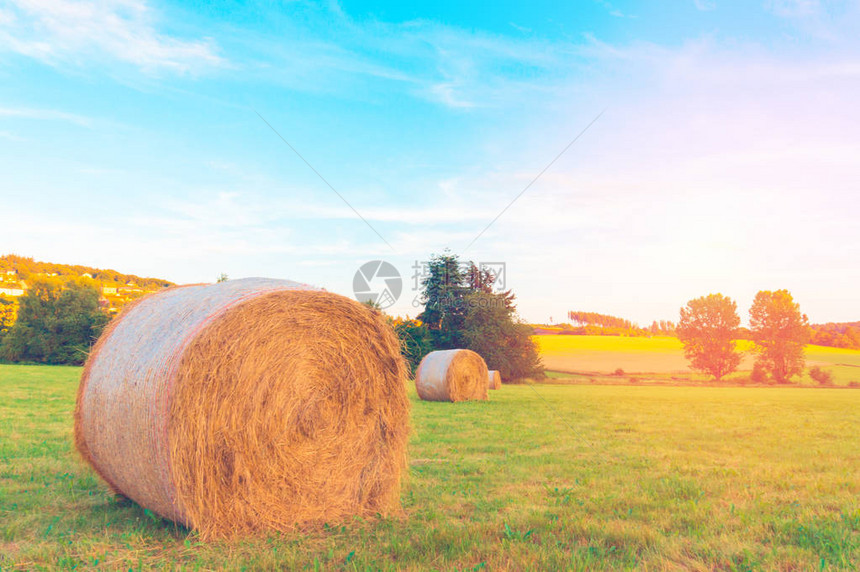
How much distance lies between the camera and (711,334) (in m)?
63.0

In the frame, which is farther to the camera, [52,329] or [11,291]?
[11,291]

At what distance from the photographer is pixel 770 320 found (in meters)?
63.9

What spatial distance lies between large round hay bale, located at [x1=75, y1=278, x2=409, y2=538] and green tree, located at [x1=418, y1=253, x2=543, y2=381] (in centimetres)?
3859

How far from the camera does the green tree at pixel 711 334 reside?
198ft

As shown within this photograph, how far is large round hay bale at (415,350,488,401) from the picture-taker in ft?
65.4

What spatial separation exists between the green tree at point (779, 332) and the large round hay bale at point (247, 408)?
6121 centimetres

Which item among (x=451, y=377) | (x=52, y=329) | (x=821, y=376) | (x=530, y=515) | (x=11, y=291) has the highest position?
(x=11, y=291)

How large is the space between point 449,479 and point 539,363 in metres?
41.3

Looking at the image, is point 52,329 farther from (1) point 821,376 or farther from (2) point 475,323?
(1) point 821,376

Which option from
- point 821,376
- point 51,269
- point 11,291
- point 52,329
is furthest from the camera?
point 51,269

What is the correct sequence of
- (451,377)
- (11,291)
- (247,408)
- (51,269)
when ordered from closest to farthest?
(247,408)
(451,377)
(11,291)
(51,269)

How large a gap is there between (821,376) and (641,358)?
1558cm

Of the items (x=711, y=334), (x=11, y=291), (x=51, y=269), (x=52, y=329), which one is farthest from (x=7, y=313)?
(x=711, y=334)

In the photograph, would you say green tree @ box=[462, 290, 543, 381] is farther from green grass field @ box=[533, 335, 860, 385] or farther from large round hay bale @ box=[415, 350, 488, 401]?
large round hay bale @ box=[415, 350, 488, 401]
